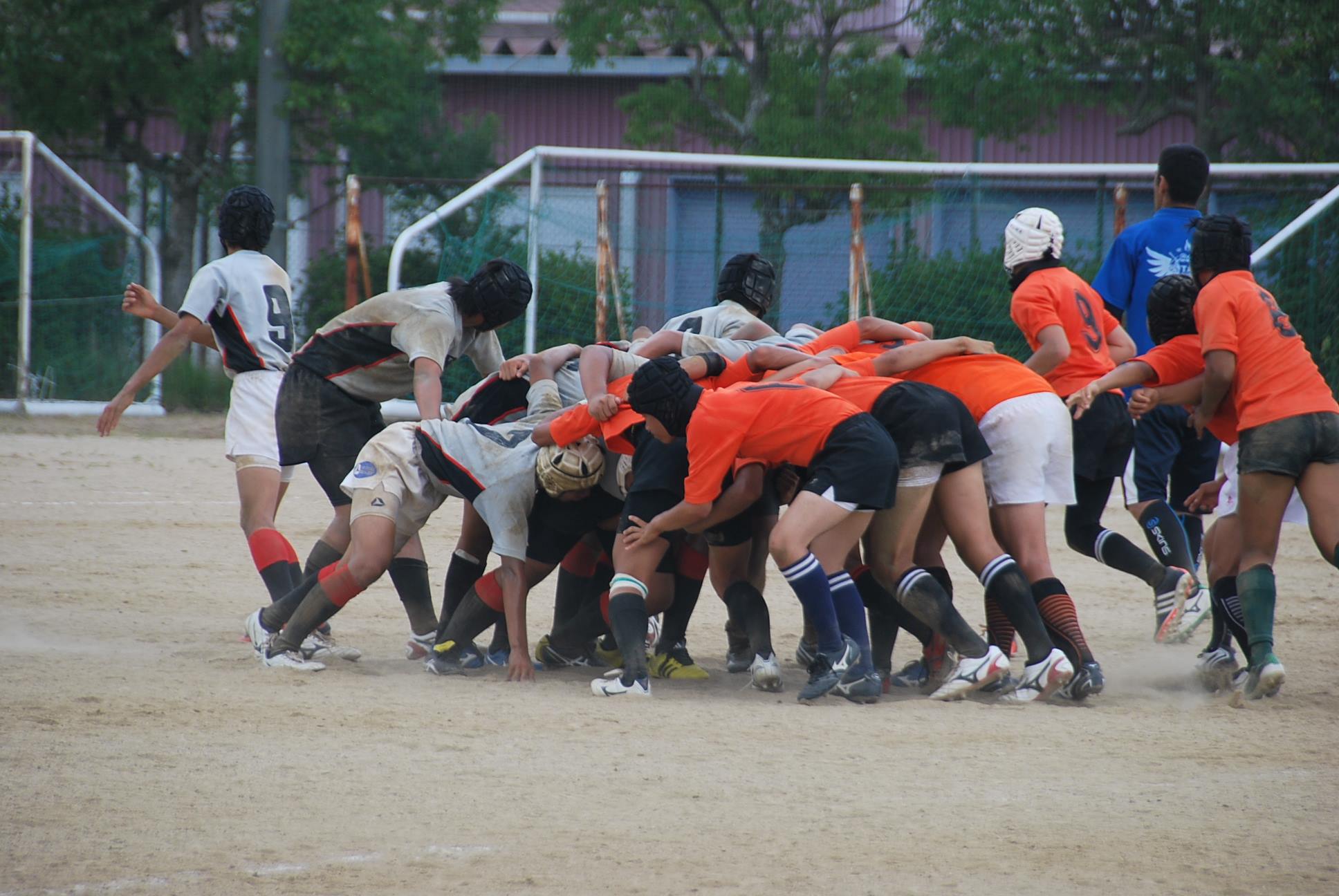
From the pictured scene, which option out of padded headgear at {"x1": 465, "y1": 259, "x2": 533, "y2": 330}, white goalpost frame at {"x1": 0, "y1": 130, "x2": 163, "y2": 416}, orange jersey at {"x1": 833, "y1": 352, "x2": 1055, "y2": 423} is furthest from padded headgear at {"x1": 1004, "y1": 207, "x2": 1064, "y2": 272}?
white goalpost frame at {"x1": 0, "y1": 130, "x2": 163, "y2": 416}

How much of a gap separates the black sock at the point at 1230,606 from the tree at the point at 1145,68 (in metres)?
12.5

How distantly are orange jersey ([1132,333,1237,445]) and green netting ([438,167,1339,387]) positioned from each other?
776 cm

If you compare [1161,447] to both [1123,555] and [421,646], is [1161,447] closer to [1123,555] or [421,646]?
[1123,555]

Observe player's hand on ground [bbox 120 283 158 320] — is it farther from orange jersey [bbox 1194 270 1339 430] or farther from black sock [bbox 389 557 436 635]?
orange jersey [bbox 1194 270 1339 430]

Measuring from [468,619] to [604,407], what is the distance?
1108 millimetres

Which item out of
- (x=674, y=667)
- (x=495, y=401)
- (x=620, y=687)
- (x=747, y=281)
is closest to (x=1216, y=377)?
(x=747, y=281)

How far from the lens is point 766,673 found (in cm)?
548

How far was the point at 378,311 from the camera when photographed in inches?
238

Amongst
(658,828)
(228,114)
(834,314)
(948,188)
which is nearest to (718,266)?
(834,314)

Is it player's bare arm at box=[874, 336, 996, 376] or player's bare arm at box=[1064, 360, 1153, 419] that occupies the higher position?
player's bare arm at box=[874, 336, 996, 376]

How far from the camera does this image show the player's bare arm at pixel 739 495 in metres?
5.32

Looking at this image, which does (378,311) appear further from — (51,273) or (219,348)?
(51,273)

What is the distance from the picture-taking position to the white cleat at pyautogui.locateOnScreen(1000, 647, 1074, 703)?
17.1 ft

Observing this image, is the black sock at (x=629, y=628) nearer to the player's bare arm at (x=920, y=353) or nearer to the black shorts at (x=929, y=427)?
the black shorts at (x=929, y=427)
